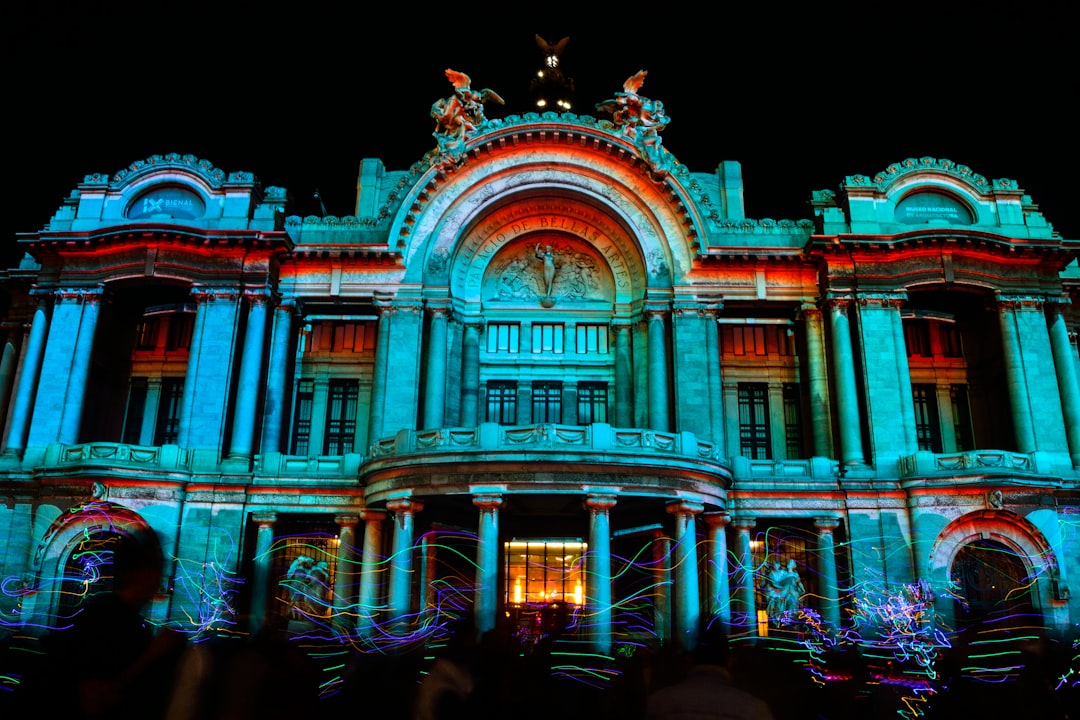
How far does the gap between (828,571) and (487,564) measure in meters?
14.4

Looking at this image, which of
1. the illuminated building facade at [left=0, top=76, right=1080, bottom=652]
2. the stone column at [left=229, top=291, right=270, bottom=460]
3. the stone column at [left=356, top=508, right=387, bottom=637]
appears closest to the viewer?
the stone column at [left=356, top=508, right=387, bottom=637]

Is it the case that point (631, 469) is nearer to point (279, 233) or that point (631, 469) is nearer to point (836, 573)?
point (836, 573)

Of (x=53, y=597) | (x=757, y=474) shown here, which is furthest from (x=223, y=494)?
(x=757, y=474)

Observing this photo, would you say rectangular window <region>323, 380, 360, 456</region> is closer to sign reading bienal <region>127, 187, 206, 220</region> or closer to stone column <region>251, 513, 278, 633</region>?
stone column <region>251, 513, 278, 633</region>

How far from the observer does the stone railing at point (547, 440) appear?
88.6 feet

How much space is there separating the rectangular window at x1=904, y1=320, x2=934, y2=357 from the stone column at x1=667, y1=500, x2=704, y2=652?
16395 millimetres

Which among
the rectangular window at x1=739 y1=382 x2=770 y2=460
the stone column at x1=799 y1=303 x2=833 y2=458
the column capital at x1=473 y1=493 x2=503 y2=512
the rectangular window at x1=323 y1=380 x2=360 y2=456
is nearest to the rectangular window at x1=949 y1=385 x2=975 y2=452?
the stone column at x1=799 y1=303 x2=833 y2=458

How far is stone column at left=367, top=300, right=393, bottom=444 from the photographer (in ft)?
112

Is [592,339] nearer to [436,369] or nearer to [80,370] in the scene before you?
[436,369]

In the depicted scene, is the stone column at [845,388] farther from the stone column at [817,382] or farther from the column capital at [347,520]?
the column capital at [347,520]

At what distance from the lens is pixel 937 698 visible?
7.91 metres

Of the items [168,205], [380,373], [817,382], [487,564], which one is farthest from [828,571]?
[168,205]

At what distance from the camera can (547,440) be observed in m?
27.1

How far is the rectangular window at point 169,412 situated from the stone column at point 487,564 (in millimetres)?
17537
